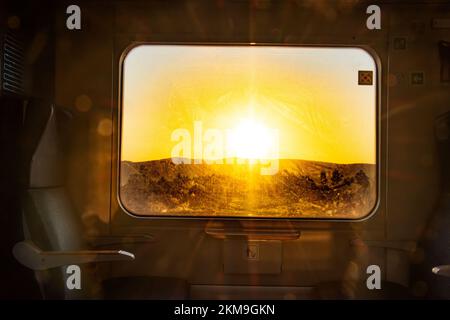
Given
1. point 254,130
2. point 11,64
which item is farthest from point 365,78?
point 11,64

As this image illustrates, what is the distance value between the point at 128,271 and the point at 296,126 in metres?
1.38

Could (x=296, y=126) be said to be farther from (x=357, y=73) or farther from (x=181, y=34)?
(x=181, y=34)

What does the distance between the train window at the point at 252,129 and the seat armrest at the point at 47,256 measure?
23.0 inches

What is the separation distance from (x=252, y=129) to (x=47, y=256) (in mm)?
1337

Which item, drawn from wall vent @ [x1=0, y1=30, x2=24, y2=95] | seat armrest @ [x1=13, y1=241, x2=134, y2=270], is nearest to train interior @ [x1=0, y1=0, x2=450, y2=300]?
wall vent @ [x1=0, y1=30, x2=24, y2=95]

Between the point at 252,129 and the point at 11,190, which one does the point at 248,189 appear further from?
the point at 11,190

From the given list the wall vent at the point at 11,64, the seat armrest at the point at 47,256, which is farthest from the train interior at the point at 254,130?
the seat armrest at the point at 47,256

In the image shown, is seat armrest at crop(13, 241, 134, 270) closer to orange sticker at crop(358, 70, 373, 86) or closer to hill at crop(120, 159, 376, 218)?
hill at crop(120, 159, 376, 218)

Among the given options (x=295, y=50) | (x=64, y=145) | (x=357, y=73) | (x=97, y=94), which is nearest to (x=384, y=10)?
(x=357, y=73)

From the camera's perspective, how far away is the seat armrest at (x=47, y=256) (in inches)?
84.6

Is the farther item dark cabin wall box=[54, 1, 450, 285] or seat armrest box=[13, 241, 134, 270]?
dark cabin wall box=[54, 1, 450, 285]

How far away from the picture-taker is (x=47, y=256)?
218 cm

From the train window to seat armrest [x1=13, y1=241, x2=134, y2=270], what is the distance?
58 centimetres

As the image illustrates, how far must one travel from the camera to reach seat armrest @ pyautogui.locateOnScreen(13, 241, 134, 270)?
Result: 2148 mm
